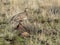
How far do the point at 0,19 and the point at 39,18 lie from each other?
1.07 metres

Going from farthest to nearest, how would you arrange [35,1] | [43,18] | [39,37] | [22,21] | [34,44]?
[35,1] < [43,18] < [22,21] < [39,37] < [34,44]

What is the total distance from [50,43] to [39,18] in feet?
4.83

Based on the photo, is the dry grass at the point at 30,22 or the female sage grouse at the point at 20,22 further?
the female sage grouse at the point at 20,22

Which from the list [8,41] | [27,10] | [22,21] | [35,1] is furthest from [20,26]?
[35,1]

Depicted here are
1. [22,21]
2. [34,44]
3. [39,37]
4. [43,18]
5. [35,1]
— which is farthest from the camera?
[35,1]

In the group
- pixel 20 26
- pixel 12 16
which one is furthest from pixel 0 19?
pixel 20 26

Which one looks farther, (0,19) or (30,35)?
(0,19)

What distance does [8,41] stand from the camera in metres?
5.96

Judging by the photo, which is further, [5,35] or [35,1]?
[35,1]

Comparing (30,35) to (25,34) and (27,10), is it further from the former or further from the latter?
(27,10)

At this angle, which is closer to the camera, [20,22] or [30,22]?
[20,22]

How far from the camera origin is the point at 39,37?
244 inches

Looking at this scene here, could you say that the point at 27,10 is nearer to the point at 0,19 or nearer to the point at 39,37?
the point at 0,19

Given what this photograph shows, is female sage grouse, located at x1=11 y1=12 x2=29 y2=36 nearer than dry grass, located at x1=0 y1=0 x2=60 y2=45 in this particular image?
No
